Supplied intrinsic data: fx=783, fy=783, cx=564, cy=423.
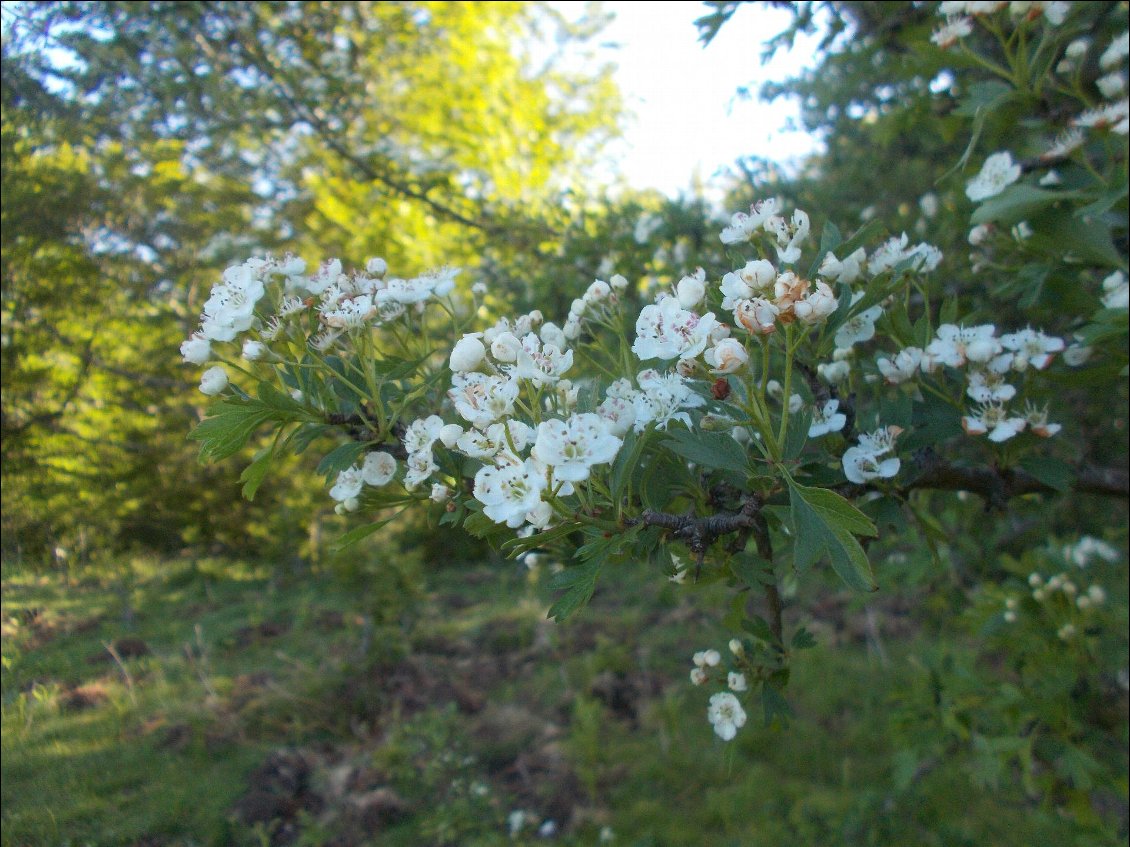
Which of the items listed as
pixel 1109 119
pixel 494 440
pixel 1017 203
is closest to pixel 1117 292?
pixel 1017 203

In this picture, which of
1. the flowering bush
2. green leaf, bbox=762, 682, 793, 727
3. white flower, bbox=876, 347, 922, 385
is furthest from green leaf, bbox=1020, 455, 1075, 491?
green leaf, bbox=762, 682, 793, 727

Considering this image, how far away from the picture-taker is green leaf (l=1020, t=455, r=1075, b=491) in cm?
122

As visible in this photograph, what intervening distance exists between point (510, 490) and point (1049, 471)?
910 millimetres

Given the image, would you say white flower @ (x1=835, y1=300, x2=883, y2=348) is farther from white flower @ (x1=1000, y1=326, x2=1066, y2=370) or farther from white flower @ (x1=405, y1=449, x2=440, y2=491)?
white flower @ (x1=405, y1=449, x2=440, y2=491)

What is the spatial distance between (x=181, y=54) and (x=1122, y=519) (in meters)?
4.21

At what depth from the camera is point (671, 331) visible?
3.24ft

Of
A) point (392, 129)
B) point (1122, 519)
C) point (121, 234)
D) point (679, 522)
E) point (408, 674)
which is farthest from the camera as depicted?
point (392, 129)

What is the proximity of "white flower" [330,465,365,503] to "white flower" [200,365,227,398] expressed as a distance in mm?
208

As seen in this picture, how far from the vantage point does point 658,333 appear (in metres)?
1.02

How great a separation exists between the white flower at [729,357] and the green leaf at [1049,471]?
677 mm

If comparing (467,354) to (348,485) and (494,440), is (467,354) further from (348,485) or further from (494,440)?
(348,485)

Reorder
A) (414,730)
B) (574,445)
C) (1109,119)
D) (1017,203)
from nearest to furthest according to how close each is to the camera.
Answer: (574,445)
(1017,203)
(1109,119)
(414,730)

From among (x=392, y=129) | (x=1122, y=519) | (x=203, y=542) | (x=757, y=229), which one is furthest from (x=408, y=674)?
(x=392, y=129)

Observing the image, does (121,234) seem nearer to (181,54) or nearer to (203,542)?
(181,54)
